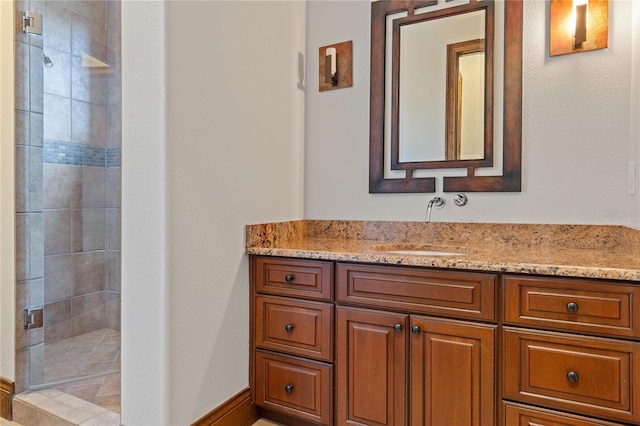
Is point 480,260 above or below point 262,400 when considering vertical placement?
above

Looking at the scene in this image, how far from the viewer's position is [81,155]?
2.40 meters

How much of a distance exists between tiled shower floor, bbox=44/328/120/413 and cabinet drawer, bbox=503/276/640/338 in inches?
69.2

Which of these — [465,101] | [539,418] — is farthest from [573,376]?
[465,101]

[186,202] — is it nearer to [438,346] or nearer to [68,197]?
[438,346]

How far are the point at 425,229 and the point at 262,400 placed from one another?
1.20m

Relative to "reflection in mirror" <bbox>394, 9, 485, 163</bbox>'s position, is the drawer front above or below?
below

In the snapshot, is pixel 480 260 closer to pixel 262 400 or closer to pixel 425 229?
pixel 425 229

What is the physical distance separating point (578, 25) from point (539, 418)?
5.45ft

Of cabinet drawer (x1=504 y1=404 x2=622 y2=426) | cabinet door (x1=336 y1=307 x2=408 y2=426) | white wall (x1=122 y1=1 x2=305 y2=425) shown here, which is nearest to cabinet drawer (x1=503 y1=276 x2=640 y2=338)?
cabinet drawer (x1=504 y1=404 x2=622 y2=426)

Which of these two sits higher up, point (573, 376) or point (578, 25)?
point (578, 25)

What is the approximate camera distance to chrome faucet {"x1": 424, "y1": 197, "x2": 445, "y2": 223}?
2002 millimetres

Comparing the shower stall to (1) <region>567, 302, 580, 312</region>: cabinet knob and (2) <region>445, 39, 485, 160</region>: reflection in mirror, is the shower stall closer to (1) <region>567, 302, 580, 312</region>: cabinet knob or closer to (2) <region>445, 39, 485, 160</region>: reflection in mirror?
(2) <region>445, 39, 485, 160</region>: reflection in mirror

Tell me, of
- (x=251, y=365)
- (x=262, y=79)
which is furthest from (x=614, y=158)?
(x=251, y=365)

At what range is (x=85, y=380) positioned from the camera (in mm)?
1968
